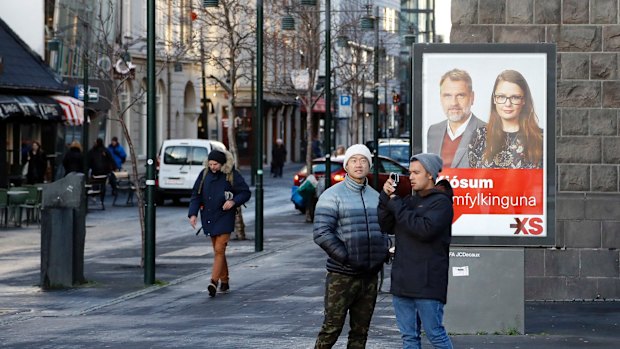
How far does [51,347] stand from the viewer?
42.5ft

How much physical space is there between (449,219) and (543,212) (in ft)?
11.6

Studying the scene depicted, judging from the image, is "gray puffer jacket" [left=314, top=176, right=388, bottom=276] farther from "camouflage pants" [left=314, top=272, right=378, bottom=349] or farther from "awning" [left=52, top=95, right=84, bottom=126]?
"awning" [left=52, top=95, right=84, bottom=126]

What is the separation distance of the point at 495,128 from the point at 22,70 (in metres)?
31.8

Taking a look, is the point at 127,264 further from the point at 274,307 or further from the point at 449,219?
the point at 449,219

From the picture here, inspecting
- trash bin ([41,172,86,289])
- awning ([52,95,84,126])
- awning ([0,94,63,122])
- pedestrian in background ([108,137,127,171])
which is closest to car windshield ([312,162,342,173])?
awning ([0,94,63,122])

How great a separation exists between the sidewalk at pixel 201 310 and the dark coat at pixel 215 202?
0.81 metres

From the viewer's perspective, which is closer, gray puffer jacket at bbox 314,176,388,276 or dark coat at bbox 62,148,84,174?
gray puffer jacket at bbox 314,176,388,276

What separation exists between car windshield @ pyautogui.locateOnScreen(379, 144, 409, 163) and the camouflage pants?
32441 millimetres

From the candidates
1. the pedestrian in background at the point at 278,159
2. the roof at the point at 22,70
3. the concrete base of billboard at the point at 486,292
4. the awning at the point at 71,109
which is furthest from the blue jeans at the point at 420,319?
the pedestrian in background at the point at 278,159

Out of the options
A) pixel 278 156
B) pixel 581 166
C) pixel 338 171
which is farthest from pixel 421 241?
pixel 278 156

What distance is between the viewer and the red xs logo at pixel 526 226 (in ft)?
44.2

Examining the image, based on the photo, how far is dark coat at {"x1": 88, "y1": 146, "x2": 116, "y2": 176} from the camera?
139 feet

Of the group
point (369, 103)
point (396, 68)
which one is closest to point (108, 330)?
point (396, 68)

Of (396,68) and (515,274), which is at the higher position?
(396,68)
